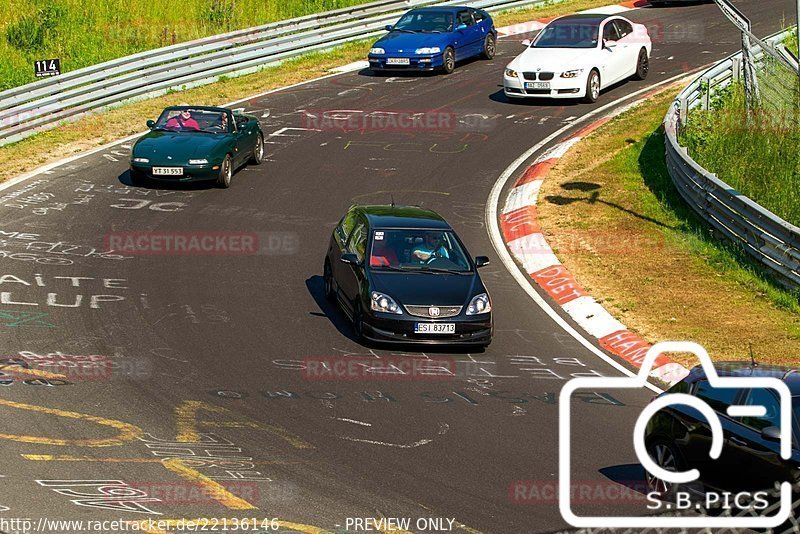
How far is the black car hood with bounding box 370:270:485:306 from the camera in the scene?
15.3 metres

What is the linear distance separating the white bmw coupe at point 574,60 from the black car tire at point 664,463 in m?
18.1

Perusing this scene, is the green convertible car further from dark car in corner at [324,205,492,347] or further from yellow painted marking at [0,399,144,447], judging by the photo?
yellow painted marking at [0,399,144,447]

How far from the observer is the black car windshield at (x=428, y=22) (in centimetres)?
3181

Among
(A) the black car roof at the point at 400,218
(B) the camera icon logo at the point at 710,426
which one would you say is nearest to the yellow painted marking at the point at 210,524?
(B) the camera icon logo at the point at 710,426

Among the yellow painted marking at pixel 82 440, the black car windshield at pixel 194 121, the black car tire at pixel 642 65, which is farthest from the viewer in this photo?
the black car tire at pixel 642 65

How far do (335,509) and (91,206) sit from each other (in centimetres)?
1298

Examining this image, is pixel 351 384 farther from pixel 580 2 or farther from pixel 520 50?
pixel 580 2

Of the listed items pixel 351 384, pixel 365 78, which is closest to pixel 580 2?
pixel 365 78

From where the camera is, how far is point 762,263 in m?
18.1

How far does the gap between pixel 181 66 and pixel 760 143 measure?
614 inches

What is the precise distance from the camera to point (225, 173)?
22.7 m

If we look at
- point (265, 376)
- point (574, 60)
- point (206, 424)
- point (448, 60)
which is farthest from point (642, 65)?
point (206, 424)

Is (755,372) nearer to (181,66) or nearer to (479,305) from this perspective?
(479,305)

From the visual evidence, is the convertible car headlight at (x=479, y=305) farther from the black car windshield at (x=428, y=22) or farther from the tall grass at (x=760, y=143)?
the black car windshield at (x=428, y=22)
